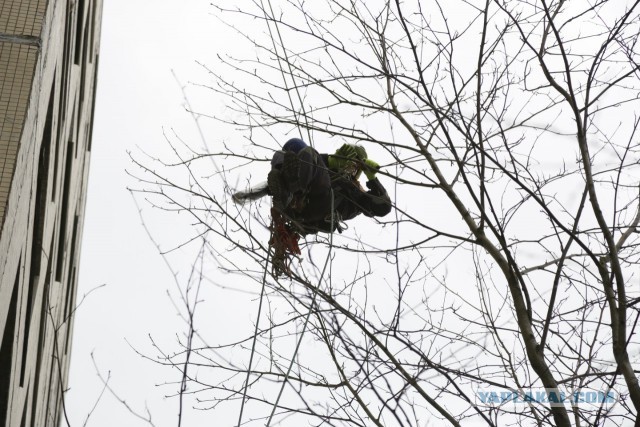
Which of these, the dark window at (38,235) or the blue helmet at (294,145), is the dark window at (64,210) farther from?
the blue helmet at (294,145)

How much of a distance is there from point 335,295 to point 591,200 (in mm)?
1649

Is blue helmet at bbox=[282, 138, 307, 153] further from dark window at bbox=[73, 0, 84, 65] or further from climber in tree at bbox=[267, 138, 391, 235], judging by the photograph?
dark window at bbox=[73, 0, 84, 65]

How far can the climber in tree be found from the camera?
7.89 m

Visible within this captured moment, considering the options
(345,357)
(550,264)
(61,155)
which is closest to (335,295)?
(345,357)

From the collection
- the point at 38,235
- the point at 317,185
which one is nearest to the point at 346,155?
the point at 317,185

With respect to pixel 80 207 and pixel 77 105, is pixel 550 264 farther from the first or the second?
pixel 80 207

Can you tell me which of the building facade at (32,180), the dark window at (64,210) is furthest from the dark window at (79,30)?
the dark window at (64,210)

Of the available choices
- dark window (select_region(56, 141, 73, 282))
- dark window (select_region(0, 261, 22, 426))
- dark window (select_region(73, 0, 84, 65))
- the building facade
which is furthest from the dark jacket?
dark window (select_region(56, 141, 73, 282))

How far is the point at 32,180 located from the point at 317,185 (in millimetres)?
2203

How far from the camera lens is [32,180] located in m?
8.57

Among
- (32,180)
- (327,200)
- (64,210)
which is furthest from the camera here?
(64,210)

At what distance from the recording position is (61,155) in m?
13.1

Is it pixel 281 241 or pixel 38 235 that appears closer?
pixel 281 241

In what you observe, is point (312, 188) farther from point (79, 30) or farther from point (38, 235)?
point (79, 30)
